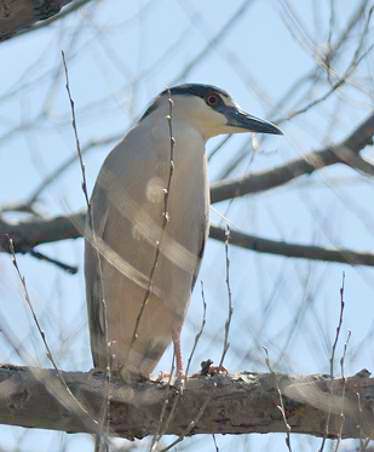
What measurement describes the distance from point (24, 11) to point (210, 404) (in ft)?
4.44

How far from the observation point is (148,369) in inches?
171

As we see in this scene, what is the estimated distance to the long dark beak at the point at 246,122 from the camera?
4551 millimetres

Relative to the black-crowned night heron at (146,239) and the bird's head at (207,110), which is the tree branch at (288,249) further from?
the bird's head at (207,110)

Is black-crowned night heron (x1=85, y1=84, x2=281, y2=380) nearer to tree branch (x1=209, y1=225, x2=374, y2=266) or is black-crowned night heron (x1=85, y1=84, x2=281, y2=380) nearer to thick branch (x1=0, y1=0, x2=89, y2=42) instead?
tree branch (x1=209, y1=225, x2=374, y2=266)

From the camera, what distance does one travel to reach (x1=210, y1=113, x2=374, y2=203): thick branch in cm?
388

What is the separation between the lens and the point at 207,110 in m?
4.79

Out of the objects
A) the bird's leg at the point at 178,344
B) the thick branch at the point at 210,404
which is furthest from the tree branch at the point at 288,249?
the thick branch at the point at 210,404

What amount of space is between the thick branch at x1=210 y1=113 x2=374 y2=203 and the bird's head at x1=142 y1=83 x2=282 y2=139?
1.66ft

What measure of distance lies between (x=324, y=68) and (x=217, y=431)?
1.43 metres

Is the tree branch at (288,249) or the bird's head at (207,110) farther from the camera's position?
the bird's head at (207,110)

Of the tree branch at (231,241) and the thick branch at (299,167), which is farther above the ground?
the thick branch at (299,167)

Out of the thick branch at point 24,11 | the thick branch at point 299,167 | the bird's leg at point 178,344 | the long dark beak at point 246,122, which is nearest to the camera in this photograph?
the thick branch at point 24,11

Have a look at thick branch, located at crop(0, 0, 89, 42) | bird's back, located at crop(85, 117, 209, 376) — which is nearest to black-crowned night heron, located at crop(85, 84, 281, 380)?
bird's back, located at crop(85, 117, 209, 376)

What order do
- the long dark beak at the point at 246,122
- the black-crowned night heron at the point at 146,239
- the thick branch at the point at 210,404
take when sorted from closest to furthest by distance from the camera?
the thick branch at the point at 210,404, the black-crowned night heron at the point at 146,239, the long dark beak at the point at 246,122
